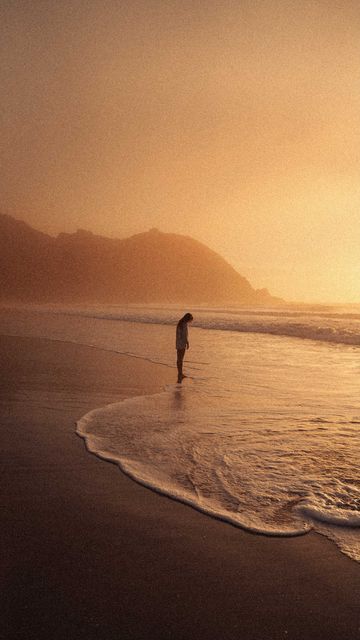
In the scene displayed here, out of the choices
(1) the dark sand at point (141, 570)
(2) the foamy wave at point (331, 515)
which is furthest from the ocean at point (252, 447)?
(1) the dark sand at point (141, 570)

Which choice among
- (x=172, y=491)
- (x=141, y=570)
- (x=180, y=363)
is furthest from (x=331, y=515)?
(x=180, y=363)

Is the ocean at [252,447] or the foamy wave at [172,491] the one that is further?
the ocean at [252,447]

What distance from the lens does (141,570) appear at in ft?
10.9

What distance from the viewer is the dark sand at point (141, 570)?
2.76m

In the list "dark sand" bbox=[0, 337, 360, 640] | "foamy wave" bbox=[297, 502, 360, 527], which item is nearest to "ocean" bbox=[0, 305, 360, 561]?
"foamy wave" bbox=[297, 502, 360, 527]

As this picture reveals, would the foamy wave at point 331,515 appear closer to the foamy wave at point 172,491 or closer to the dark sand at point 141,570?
the foamy wave at point 172,491

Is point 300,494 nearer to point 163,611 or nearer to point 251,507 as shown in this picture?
point 251,507

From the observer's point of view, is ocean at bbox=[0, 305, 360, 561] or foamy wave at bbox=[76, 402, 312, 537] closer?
foamy wave at bbox=[76, 402, 312, 537]

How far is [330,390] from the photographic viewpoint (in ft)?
37.0

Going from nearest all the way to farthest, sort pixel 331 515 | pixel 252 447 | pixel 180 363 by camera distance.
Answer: pixel 331 515 → pixel 252 447 → pixel 180 363

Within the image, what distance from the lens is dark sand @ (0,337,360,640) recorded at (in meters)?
2.76

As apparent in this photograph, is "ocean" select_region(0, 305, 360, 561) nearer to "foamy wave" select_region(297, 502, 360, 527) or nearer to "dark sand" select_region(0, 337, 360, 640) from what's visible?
"foamy wave" select_region(297, 502, 360, 527)

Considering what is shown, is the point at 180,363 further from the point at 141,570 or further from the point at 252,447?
the point at 141,570

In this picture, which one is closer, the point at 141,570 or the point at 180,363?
the point at 141,570
